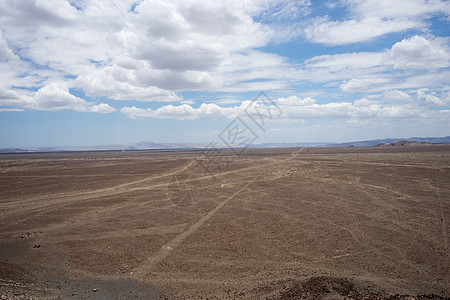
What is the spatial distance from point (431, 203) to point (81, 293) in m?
21.2

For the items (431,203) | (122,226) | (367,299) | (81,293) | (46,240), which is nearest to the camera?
(367,299)

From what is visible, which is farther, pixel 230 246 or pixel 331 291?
pixel 230 246

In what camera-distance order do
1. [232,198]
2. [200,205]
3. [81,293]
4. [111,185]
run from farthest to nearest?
[111,185], [232,198], [200,205], [81,293]

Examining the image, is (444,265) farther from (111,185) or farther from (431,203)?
(111,185)

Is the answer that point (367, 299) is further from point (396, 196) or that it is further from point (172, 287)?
point (396, 196)

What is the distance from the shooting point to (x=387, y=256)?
411 inches

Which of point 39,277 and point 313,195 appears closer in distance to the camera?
point 39,277

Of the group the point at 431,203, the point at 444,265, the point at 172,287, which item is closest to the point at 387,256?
the point at 444,265

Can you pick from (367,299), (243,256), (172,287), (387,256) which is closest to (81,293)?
(172,287)

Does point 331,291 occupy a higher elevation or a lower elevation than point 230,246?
higher

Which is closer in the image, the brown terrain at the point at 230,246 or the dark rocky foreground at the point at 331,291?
the dark rocky foreground at the point at 331,291

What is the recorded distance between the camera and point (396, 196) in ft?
67.3

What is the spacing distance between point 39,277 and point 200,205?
11169 millimetres

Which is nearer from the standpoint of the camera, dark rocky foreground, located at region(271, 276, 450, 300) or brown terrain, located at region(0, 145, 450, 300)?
dark rocky foreground, located at region(271, 276, 450, 300)
